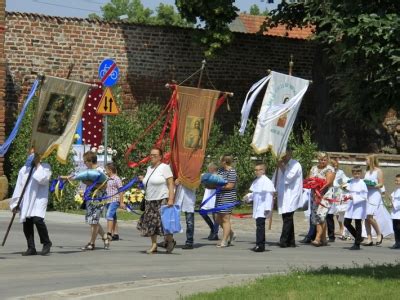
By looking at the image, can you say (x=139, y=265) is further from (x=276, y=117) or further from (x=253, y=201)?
(x=276, y=117)

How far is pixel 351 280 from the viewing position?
12328mm

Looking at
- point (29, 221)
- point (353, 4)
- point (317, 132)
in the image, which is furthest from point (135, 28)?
point (353, 4)

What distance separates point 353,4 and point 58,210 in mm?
14253

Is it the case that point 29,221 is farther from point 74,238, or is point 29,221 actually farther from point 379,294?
point 379,294

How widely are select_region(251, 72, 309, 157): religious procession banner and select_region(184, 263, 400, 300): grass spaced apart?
16.8ft

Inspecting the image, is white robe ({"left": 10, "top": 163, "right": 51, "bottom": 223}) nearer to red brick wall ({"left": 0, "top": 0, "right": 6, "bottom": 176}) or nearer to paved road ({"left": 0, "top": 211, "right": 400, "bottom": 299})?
paved road ({"left": 0, "top": 211, "right": 400, "bottom": 299})

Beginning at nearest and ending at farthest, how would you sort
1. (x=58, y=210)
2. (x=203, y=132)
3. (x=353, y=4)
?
(x=353, y=4) < (x=203, y=132) < (x=58, y=210)

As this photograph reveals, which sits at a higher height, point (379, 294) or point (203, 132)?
point (203, 132)

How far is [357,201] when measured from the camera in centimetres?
1862

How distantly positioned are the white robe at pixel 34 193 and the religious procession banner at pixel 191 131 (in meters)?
2.61

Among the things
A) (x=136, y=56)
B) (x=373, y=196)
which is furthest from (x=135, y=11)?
(x=373, y=196)

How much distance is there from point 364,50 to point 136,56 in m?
19.0

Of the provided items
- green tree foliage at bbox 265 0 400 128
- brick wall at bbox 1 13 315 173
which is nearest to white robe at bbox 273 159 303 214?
green tree foliage at bbox 265 0 400 128

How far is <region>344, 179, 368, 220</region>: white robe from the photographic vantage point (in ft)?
61.1
